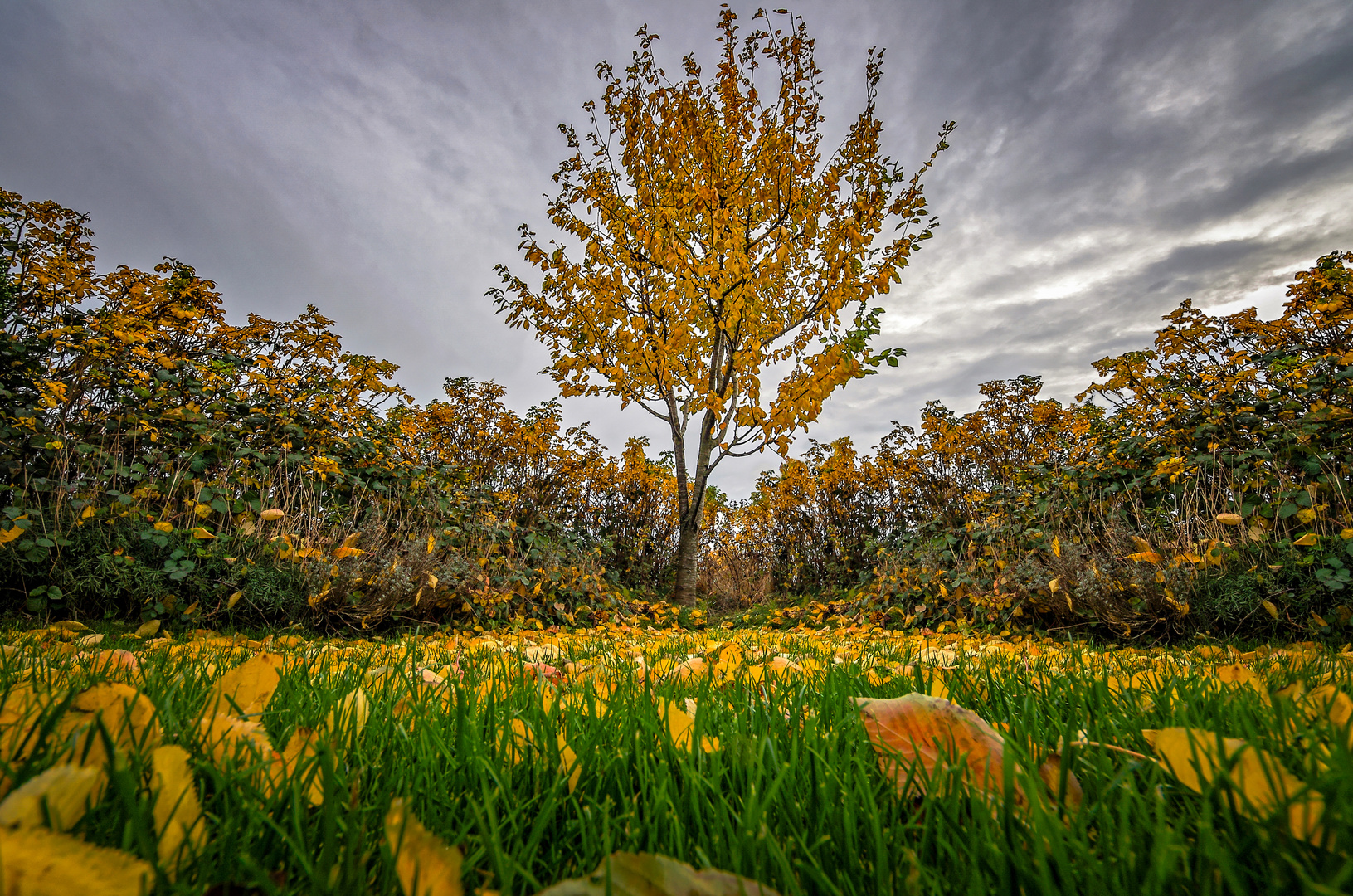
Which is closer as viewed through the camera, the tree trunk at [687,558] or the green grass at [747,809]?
the green grass at [747,809]

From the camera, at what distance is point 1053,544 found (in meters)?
3.93

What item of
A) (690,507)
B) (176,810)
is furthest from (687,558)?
(176,810)

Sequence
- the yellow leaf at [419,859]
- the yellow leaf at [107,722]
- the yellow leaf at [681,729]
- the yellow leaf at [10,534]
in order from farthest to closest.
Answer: the yellow leaf at [10,534] → the yellow leaf at [681,729] → the yellow leaf at [107,722] → the yellow leaf at [419,859]

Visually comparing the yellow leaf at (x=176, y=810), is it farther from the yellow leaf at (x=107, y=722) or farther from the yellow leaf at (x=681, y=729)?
the yellow leaf at (x=681, y=729)

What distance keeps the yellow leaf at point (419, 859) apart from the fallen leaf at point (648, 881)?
0.13 metres

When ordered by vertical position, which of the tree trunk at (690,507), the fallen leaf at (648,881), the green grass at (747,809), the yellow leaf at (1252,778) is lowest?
the green grass at (747,809)

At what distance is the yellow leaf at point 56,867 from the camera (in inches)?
12.5

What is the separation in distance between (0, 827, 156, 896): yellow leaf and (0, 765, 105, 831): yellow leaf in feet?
0.16

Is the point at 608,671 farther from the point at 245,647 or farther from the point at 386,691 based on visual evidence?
the point at 245,647

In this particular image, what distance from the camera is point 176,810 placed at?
0.46 meters

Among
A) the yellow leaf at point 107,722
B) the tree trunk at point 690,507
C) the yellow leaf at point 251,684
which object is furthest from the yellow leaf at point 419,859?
the tree trunk at point 690,507

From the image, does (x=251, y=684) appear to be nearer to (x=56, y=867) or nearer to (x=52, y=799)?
(x=52, y=799)

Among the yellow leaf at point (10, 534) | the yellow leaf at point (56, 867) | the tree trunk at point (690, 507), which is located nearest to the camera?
the yellow leaf at point (56, 867)

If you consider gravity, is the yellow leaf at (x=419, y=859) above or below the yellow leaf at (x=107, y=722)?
below
